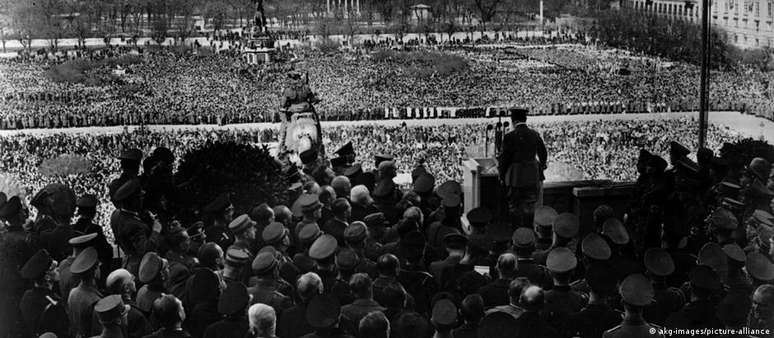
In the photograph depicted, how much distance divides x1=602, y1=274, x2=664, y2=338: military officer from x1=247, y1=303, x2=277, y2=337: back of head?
68.6 inches

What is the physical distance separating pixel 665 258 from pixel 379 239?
6.88 ft

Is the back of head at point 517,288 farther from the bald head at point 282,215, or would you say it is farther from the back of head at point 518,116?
the back of head at point 518,116

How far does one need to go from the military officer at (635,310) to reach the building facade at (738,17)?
9943 mm

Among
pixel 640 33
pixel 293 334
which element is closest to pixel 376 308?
pixel 293 334

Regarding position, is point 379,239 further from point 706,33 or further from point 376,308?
point 706,33

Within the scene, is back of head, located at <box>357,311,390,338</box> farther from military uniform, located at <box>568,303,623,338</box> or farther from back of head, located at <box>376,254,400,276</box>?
military uniform, located at <box>568,303,623,338</box>

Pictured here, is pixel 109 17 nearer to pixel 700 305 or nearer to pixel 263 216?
pixel 263 216

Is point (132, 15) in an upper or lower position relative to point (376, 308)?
upper

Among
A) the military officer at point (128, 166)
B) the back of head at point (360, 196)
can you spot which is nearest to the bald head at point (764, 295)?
the back of head at point (360, 196)

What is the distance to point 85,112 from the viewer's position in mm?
15523

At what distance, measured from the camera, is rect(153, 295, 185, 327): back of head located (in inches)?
188

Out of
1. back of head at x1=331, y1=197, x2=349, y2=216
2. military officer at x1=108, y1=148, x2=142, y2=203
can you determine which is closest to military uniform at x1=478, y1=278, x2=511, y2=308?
back of head at x1=331, y1=197, x2=349, y2=216

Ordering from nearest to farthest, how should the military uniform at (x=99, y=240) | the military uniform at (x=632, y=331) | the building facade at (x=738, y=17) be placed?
the military uniform at (x=632, y=331), the military uniform at (x=99, y=240), the building facade at (x=738, y=17)

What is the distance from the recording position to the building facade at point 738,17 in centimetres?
1348
